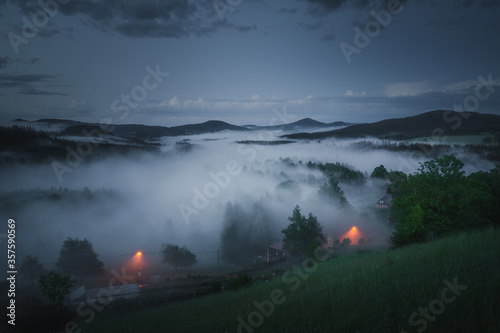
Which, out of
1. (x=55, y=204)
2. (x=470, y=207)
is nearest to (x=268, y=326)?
(x=470, y=207)

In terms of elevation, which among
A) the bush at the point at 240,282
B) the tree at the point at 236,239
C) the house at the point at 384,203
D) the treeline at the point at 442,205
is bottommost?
the tree at the point at 236,239

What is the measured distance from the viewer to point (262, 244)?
2421 inches

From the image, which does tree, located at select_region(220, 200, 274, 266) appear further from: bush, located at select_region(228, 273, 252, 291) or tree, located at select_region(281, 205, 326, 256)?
bush, located at select_region(228, 273, 252, 291)

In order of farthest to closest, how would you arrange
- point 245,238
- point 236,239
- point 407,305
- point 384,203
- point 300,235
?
point 384,203, point 245,238, point 236,239, point 300,235, point 407,305

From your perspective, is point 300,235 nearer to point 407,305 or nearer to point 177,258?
point 177,258

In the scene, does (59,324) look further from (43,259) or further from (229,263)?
(43,259)

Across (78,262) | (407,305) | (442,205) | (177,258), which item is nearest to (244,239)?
(177,258)

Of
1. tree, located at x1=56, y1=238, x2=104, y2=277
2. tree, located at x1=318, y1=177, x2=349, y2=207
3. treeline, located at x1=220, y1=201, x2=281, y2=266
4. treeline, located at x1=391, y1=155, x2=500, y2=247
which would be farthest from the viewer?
tree, located at x1=318, y1=177, x2=349, y2=207

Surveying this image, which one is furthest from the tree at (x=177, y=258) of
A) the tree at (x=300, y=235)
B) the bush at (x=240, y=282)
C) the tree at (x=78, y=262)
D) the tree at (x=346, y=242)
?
the bush at (x=240, y=282)

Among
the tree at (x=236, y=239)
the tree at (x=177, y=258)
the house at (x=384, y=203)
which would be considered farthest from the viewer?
the house at (x=384, y=203)

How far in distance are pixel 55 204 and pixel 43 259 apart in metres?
71.4

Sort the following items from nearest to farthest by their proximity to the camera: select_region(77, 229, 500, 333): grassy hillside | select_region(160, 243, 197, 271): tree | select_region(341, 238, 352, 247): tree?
select_region(77, 229, 500, 333): grassy hillside < select_region(341, 238, 352, 247): tree < select_region(160, 243, 197, 271): tree

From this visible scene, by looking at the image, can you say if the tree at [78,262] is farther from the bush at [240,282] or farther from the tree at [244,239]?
the bush at [240,282]

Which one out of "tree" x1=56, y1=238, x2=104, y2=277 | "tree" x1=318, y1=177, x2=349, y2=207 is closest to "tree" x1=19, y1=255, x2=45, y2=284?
"tree" x1=56, y1=238, x2=104, y2=277
